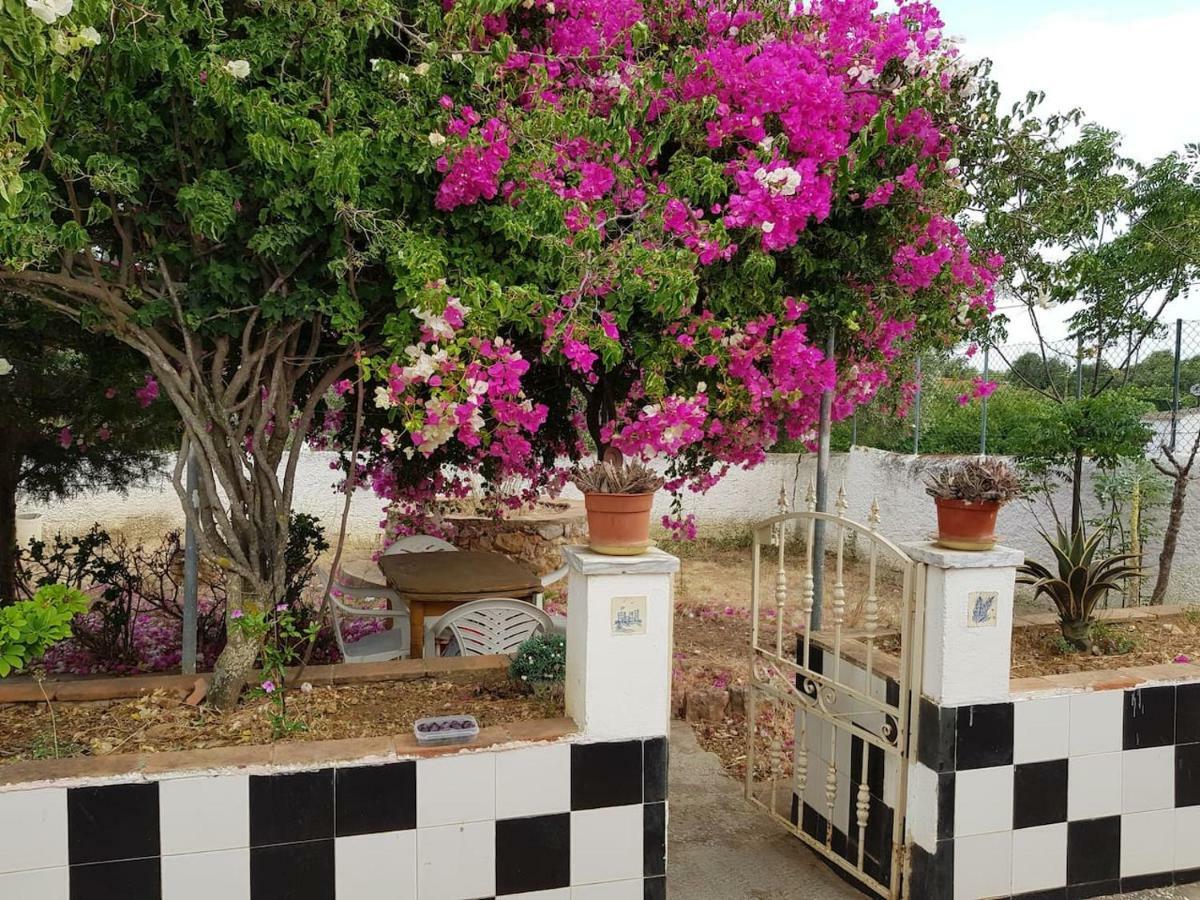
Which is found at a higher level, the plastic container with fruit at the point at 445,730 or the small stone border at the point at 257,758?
the plastic container with fruit at the point at 445,730

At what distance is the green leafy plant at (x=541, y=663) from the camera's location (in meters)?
2.73

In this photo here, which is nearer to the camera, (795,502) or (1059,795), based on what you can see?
(1059,795)

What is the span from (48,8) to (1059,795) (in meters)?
3.11

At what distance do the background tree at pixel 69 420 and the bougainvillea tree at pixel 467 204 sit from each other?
110cm

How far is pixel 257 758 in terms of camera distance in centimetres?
214

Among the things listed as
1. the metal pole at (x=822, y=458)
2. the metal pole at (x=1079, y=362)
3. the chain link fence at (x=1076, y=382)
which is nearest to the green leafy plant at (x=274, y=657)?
the metal pole at (x=822, y=458)

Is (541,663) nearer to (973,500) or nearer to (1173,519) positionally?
(973,500)

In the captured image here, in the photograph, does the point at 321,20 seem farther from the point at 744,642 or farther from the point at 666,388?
the point at 744,642

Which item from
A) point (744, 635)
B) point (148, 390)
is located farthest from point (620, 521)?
point (744, 635)

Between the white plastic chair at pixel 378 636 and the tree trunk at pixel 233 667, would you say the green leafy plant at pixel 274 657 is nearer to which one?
the tree trunk at pixel 233 667

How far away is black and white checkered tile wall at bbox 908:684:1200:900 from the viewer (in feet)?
8.53

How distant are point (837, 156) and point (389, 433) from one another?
1.78m

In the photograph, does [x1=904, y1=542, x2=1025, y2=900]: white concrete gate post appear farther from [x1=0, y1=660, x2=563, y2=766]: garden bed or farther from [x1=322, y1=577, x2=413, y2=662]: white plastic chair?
[x1=322, y1=577, x2=413, y2=662]: white plastic chair

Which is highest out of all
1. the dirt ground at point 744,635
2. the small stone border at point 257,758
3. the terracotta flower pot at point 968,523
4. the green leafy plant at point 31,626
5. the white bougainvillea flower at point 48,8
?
the white bougainvillea flower at point 48,8
